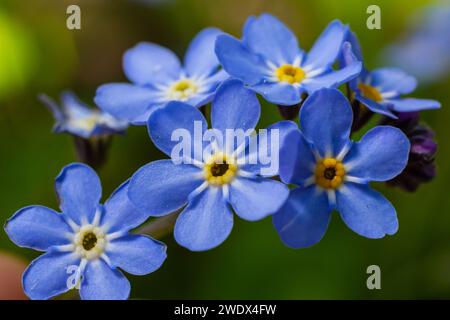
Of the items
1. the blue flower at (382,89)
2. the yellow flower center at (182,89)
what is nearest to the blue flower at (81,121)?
the yellow flower center at (182,89)

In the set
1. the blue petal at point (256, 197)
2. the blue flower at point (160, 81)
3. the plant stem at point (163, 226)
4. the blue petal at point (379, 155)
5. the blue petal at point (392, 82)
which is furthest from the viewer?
the blue petal at point (392, 82)

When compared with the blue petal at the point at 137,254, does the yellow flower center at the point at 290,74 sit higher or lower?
higher

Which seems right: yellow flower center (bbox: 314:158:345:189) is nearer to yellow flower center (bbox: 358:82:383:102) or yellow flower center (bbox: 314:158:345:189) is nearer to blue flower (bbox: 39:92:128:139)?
yellow flower center (bbox: 358:82:383:102)

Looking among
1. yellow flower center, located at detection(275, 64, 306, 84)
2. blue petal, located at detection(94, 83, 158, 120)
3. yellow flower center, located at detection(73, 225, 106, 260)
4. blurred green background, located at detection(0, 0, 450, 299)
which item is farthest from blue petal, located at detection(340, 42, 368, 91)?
blurred green background, located at detection(0, 0, 450, 299)

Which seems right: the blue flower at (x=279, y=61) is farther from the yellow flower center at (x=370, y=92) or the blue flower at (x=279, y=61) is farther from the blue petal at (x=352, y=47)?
the yellow flower center at (x=370, y=92)

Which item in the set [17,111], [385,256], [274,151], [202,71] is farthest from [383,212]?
[17,111]

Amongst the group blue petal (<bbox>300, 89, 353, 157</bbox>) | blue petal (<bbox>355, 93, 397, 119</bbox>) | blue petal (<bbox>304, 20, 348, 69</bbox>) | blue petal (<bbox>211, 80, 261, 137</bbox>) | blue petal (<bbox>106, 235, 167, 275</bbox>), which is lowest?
blue petal (<bbox>106, 235, 167, 275</bbox>)
